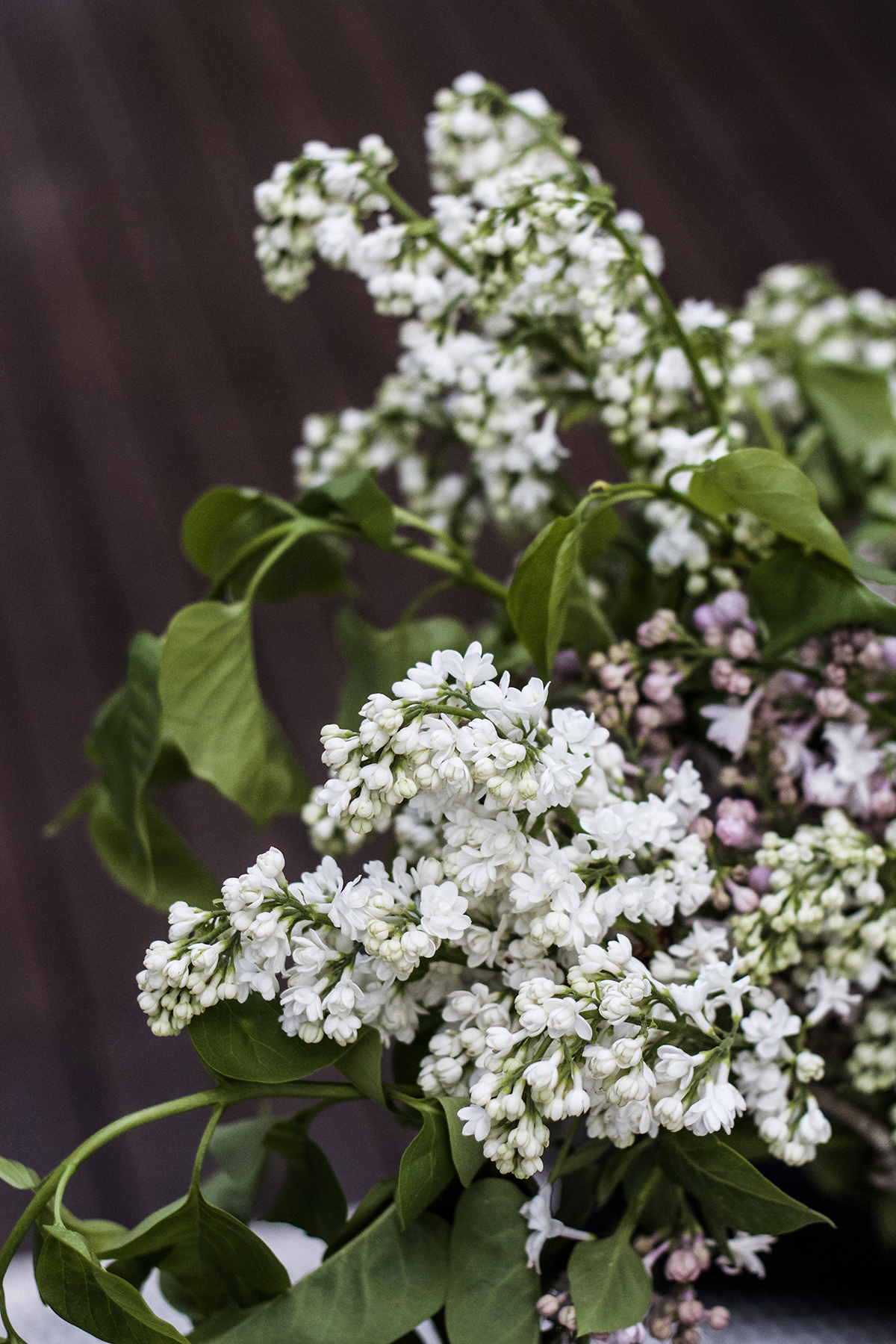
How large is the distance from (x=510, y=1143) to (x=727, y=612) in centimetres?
20

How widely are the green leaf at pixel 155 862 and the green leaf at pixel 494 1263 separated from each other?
14 cm

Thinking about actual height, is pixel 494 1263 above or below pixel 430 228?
below

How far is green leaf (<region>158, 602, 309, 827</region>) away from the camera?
1.23 ft

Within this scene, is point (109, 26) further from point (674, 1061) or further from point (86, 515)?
point (674, 1061)

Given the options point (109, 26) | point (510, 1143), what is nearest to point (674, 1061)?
point (510, 1143)

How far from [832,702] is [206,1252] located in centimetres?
26

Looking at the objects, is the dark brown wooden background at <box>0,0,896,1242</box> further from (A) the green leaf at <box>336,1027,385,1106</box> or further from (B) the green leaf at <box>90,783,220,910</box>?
(A) the green leaf at <box>336,1027,385,1106</box>

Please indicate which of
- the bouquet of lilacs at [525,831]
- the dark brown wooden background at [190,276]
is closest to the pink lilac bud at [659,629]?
the bouquet of lilacs at [525,831]

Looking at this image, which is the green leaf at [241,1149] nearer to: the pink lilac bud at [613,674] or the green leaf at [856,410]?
the pink lilac bud at [613,674]

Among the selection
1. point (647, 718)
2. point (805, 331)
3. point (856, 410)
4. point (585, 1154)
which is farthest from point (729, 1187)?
point (805, 331)

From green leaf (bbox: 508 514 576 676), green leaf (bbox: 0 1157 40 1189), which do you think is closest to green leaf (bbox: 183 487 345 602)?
green leaf (bbox: 508 514 576 676)

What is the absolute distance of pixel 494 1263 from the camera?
1.04ft

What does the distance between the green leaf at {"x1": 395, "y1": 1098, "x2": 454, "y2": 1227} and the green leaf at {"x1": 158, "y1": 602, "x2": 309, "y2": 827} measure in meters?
0.14

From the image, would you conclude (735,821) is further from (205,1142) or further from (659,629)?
(205,1142)
